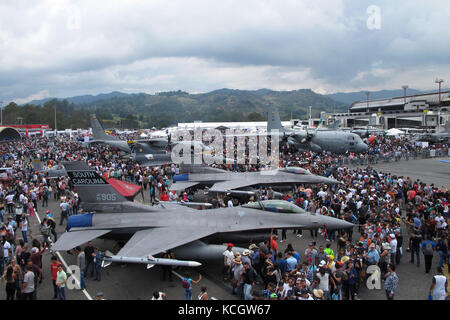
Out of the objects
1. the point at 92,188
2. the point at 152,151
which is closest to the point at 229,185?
the point at 92,188

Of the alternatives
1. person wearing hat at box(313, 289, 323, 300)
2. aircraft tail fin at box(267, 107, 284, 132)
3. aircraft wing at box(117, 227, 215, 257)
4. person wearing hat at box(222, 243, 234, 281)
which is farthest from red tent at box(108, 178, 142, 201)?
aircraft tail fin at box(267, 107, 284, 132)

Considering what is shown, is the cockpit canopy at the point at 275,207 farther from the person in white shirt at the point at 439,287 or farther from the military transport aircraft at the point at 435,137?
the military transport aircraft at the point at 435,137

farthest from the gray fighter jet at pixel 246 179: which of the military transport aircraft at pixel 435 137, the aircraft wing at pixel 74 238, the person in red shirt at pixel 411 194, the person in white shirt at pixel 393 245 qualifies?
the military transport aircraft at pixel 435 137

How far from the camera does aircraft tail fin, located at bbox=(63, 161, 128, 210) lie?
480 inches

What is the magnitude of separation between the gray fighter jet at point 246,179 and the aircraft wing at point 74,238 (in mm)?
8174

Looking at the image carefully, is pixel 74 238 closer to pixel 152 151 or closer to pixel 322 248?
pixel 322 248

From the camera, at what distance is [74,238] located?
34.8 ft

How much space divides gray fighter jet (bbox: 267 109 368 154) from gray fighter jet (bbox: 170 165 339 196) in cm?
1544

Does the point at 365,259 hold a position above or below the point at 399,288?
above

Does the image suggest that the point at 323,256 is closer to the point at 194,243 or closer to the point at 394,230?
the point at 394,230

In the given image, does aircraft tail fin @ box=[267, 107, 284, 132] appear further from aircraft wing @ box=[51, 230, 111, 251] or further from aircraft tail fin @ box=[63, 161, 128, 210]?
aircraft wing @ box=[51, 230, 111, 251]

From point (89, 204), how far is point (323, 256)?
28.8ft
